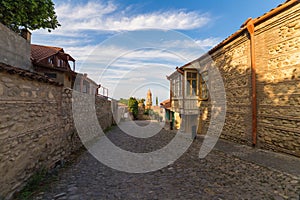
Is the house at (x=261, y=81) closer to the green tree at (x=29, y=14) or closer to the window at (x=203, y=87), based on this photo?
the window at (x=203, y=87)

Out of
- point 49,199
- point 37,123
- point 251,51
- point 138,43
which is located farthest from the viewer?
point 138,43

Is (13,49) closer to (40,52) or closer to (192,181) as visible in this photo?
(192,181)

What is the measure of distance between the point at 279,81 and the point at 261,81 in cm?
69

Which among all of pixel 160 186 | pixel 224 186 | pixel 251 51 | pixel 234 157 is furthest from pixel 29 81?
pixel 251 51

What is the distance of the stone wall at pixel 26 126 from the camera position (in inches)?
117

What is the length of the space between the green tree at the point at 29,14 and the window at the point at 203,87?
28.1 ft

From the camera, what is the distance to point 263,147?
21.6 feet

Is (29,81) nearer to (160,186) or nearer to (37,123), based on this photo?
(37,123)

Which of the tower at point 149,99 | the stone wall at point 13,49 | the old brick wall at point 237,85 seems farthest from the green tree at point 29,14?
the tower at point 149,99

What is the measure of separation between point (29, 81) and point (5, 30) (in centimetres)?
306

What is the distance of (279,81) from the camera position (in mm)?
6027

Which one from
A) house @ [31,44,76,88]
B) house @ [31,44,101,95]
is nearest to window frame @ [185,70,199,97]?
house @ [31,44,101,95]

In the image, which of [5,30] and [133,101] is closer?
[5,30]

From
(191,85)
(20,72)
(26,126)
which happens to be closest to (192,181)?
(26,126)
